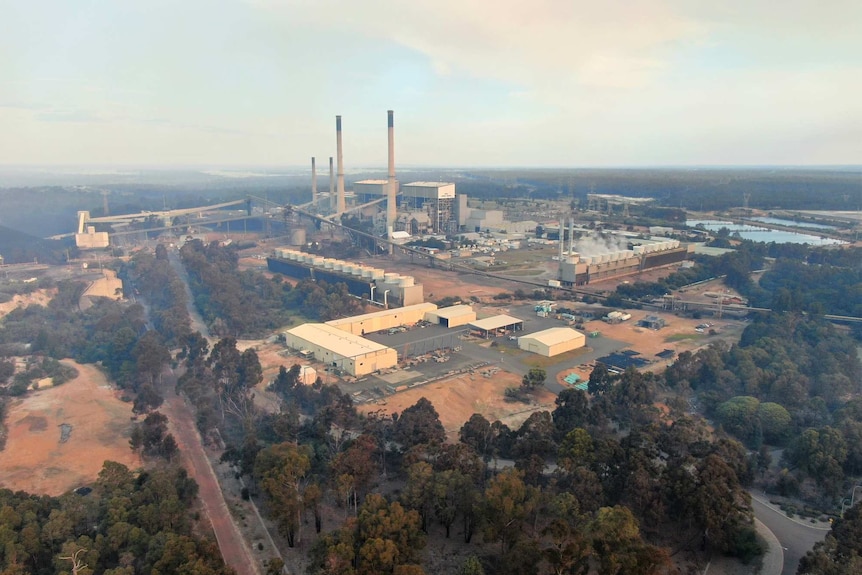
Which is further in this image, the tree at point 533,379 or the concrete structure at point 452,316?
the concrete structure at point 452,316

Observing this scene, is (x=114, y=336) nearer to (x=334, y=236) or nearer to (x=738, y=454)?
(x=738, y=454)

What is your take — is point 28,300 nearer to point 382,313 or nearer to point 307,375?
point 382,313

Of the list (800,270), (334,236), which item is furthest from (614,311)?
(334,236)

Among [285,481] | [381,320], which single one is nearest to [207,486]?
[285,481]

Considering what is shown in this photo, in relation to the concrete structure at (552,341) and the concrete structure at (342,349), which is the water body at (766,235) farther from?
the concrete structure at (342,349)

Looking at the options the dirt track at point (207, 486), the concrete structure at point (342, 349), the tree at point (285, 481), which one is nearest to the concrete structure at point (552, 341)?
the concrete structure at point (342, 349)

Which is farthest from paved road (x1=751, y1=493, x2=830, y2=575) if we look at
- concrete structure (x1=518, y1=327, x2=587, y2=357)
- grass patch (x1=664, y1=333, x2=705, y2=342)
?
grass patch (x1=664, y1=333, x2=705, y2=342)
